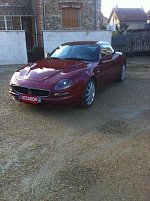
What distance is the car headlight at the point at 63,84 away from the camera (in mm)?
5570

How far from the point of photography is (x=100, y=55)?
711 cm

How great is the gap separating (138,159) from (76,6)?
16396 millimetres

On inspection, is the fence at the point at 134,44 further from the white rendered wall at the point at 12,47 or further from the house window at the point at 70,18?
the white rendered wall at the point at 12,47

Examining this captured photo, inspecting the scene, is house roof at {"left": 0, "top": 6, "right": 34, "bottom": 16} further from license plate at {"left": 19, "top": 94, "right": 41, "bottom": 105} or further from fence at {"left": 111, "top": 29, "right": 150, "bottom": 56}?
license plate at {"left": 19, "top": 94, "right": 41, "bottom": 105}

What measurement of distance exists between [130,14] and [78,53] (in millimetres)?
49672

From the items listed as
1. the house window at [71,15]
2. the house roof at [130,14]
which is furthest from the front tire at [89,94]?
the house roof at [130,14]

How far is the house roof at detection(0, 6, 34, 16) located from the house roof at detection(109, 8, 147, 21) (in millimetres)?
35764

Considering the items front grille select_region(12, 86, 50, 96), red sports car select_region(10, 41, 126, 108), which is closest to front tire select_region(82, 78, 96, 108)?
red sports car select_region(10, 41, 126, 108)

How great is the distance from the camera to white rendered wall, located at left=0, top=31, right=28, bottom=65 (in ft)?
42.7

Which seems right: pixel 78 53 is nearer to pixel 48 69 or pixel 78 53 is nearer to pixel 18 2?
pixel 48 69

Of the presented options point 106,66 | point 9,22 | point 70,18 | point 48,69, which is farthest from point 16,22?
point 48,69

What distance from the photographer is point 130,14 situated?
53.1m

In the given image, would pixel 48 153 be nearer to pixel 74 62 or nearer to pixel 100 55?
pixel 74 62

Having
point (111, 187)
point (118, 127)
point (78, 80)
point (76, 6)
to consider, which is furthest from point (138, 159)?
point (76, 6)
